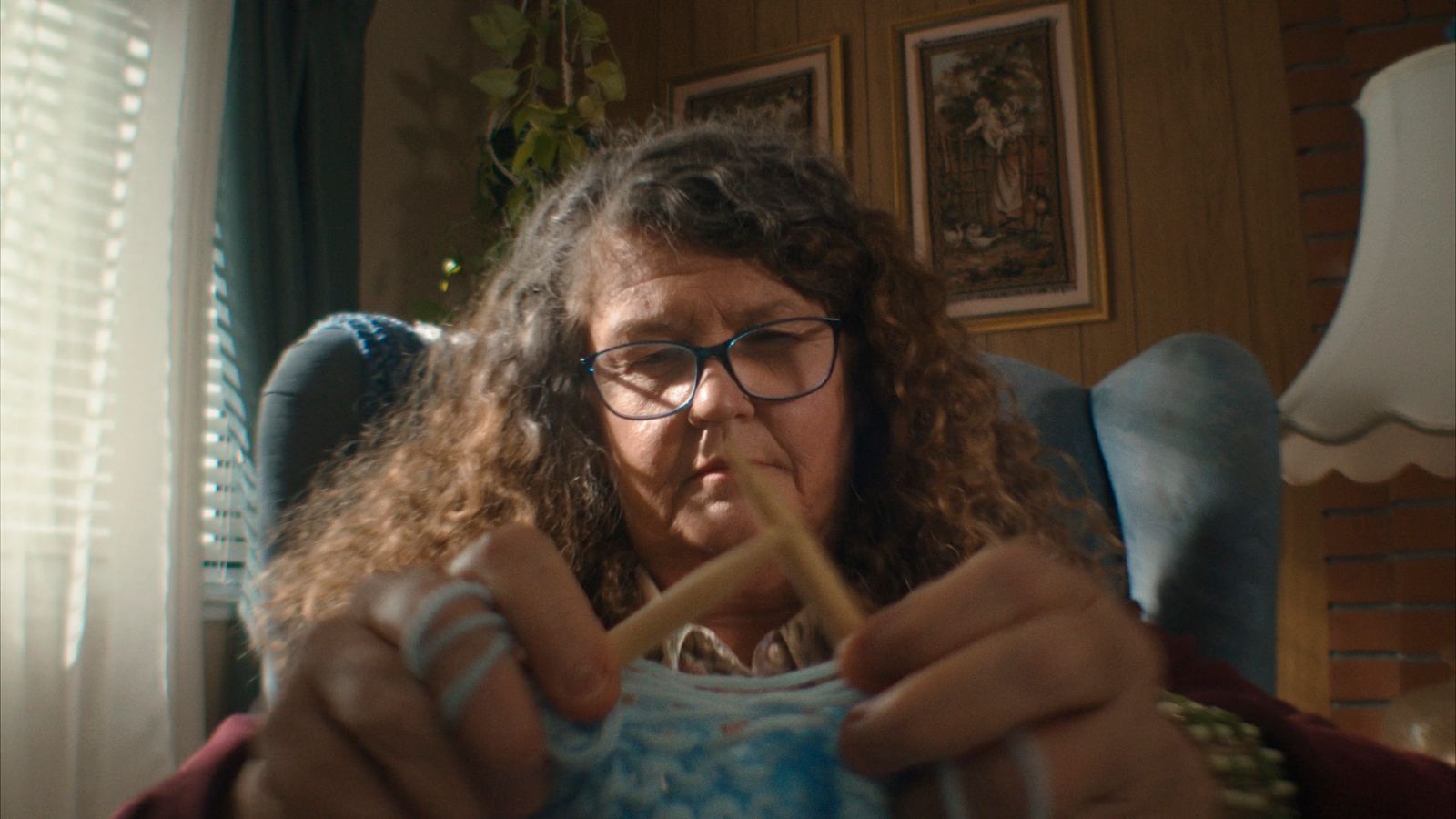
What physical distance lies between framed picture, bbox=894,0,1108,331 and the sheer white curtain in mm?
1248

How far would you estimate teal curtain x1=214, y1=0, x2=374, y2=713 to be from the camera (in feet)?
5.02

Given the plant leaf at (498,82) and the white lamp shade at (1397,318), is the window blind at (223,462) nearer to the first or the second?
the plant leaf at (498,82)

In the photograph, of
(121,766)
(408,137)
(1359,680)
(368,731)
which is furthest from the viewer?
(408,137)

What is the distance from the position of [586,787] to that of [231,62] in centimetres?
167

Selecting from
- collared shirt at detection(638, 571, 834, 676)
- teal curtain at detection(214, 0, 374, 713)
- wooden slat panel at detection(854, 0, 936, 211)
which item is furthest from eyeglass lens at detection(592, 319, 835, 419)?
wooden slat panel at detection(854, 0, 936, 211)

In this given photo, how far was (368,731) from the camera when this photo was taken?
11.6 inches

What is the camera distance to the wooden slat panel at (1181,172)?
163 centimetres

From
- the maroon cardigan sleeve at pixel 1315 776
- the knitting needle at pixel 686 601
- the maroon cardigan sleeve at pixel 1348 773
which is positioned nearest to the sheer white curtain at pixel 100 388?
the maroon cardigan sleeve at pixel 1315 776

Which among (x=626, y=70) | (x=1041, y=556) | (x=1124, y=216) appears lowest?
(x=1041, y=556)

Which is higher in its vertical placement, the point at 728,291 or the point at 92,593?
the point at 728,291

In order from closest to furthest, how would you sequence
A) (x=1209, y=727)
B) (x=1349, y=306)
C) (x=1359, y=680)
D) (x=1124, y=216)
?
(x=1209, y=727) < (x=1349, y=306) < (x=1359, y=680) < (x=1124, y=216)

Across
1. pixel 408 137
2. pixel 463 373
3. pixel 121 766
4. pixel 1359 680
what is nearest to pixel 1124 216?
pixel 1359 680

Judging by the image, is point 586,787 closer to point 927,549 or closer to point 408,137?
point 927,549

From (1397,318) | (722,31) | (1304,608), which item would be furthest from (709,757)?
(722,31)
